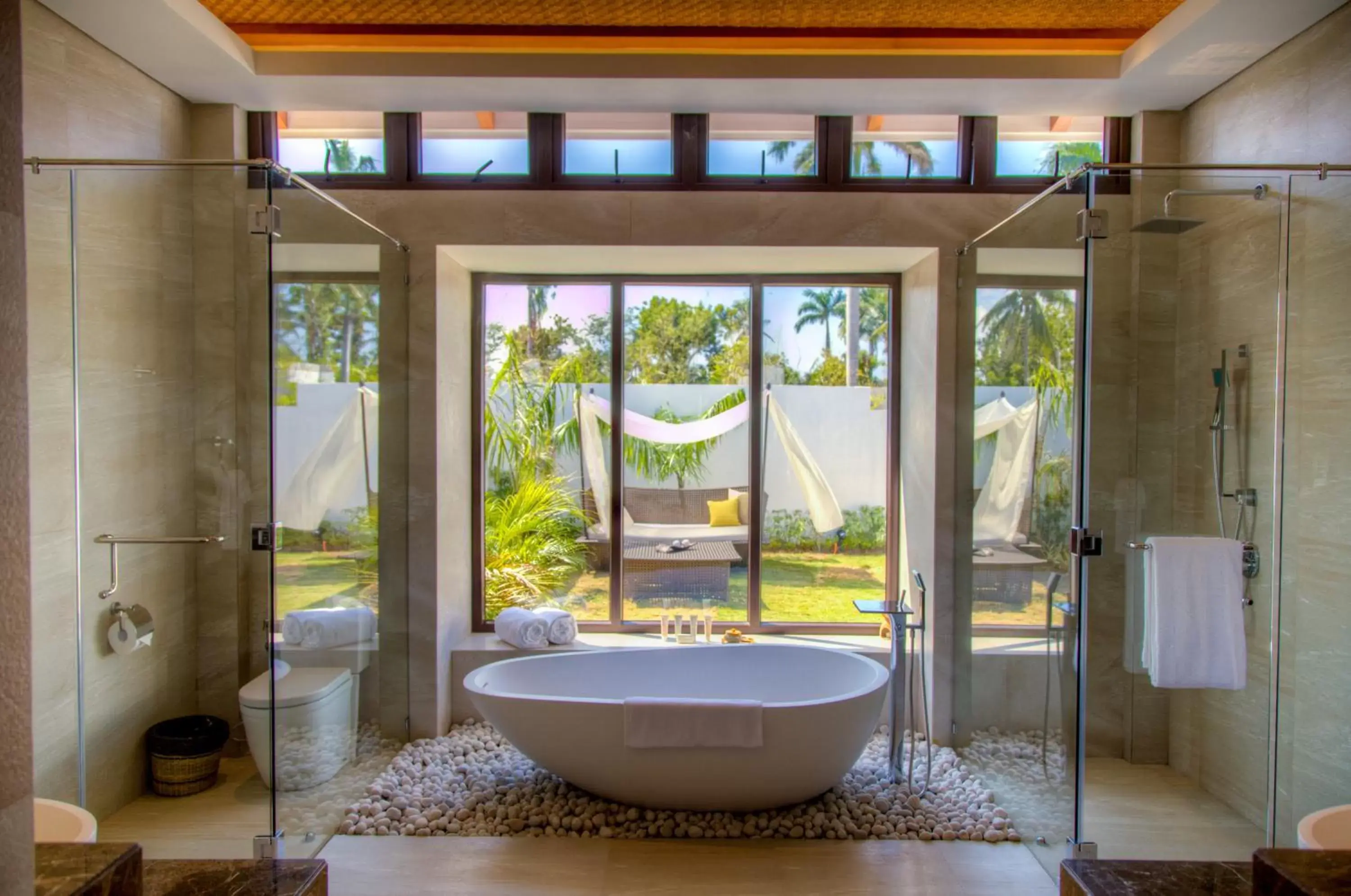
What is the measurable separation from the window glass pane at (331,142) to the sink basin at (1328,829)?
4192 millimetres

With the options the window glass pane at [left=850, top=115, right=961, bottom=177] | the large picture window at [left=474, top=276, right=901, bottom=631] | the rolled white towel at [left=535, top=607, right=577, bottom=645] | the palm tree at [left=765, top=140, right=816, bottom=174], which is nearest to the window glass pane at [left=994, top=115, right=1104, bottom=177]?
the window glass pane at [left=850, top=115, right=961, bottom=177]

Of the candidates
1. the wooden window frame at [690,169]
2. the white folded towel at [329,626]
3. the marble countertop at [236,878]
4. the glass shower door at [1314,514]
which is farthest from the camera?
the wooden window frame at [690,169]

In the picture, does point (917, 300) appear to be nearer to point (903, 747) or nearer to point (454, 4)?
point (903, 747)

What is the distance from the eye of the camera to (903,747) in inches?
150

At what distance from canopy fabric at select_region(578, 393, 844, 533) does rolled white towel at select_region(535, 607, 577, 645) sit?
1.73 ft

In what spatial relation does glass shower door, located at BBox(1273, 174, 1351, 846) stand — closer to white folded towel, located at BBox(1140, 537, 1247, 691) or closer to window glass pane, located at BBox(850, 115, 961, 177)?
white folded towel, located at BBox(1140, 537, 1247, 691)

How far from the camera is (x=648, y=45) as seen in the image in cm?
336

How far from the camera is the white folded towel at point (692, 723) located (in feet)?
10.1

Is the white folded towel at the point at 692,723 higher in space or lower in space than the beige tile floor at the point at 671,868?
higher

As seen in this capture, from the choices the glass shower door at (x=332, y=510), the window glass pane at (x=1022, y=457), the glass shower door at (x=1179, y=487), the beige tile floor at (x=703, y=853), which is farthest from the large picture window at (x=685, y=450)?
the glass shower door at (x=1179, y=487)

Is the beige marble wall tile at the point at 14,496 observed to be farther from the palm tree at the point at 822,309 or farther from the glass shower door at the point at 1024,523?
the palm tree at the point at 822,309

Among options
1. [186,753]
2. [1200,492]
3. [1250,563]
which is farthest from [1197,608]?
[186,753]

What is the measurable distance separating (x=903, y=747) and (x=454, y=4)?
3606mm

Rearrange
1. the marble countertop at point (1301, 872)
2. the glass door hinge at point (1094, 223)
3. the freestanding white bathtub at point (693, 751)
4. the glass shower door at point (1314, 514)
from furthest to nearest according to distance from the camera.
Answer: the freestanding white bathtub at point (693, 751), the glass shower door at point (1314, 514), the glass door hinge at point (1094, 223), the marble countertop at point (1301, 872)
